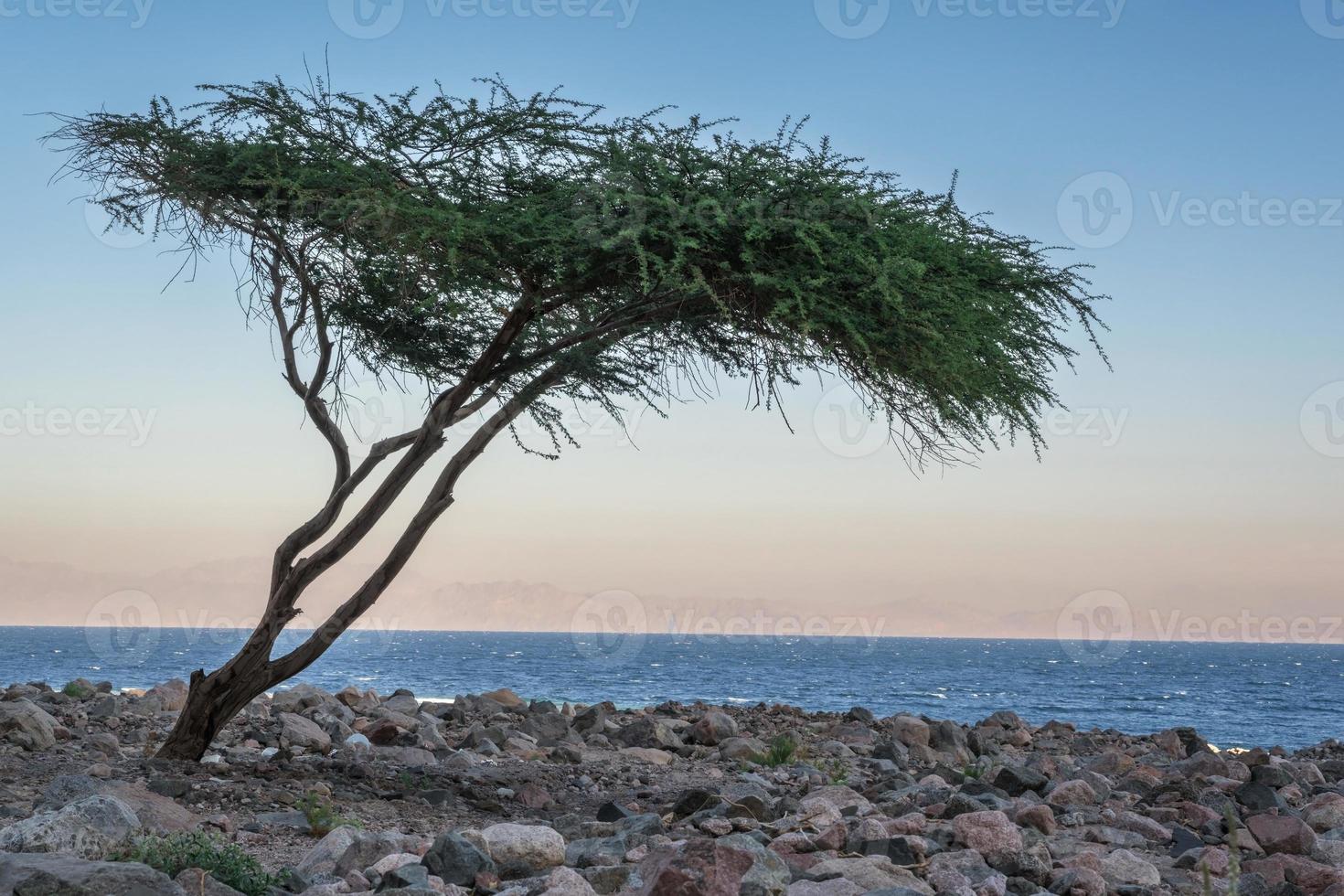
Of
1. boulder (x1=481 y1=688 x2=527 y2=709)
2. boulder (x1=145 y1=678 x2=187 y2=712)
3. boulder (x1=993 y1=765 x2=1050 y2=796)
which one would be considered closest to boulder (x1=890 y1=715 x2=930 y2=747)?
boulder (x1=993 y1=765 x2=1050 y2=796)

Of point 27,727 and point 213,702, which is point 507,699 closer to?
point 27,727

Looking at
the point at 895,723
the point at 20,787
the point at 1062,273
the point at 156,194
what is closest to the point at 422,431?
the point at 156,194

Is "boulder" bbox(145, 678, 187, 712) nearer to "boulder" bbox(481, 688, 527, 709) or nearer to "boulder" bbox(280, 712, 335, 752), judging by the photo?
"boulder" bbox(280, 712, 335, 752)

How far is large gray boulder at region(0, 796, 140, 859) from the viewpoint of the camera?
6582 millimetres

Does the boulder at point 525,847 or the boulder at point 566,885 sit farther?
the boulder at point 525,847

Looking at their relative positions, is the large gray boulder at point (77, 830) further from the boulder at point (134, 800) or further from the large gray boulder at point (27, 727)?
the large gray boulder at point (27, 727)


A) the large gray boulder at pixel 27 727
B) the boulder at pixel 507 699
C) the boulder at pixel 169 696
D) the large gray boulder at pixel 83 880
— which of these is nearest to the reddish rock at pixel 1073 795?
the large gray boulder at pixel 83 880

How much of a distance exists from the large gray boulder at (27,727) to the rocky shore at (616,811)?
1.0 inches

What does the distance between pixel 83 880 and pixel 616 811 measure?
410cm

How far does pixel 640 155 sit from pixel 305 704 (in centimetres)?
1052

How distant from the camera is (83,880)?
541 cm

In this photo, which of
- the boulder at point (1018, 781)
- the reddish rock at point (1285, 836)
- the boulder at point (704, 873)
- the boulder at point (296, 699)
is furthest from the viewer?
the boulder at point (296, 699)

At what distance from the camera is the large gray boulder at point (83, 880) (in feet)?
17.6

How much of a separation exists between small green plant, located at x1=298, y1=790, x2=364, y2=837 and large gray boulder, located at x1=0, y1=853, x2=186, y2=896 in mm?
2398
